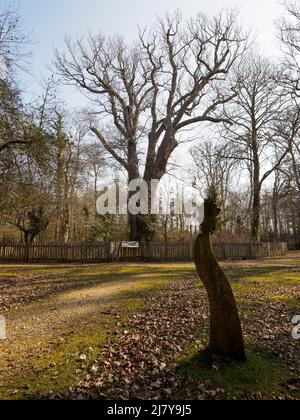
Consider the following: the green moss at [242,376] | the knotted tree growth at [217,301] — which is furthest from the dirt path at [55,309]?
the knotted tree growth at [217,301]

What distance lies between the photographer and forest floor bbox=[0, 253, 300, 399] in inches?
208

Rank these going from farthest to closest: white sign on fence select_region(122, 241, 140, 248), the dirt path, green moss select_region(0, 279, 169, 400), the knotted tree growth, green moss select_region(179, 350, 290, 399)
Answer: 1. white sign on fence select_region(122, 241, 140, 248)
2. the dirt path
3. the knotted tree growth
4. green moss select_region(179, 350, 290, 399)
5. green moss select_region(0, 279, 169, 400)

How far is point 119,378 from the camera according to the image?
5.52 m

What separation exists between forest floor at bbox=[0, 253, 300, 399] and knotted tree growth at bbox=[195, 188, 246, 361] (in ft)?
1.03

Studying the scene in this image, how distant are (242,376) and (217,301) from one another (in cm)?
124

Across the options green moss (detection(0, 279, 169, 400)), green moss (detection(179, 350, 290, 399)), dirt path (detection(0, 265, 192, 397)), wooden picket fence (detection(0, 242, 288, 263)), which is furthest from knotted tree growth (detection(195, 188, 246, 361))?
wooden picket fence (detection(0, 242, 288, 263))

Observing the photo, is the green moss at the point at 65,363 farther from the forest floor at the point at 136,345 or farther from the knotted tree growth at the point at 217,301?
the knotted tree growth at the point at 217,301

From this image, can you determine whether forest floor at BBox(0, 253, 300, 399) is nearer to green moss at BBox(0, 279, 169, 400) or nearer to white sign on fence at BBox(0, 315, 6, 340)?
green moss at BBox(0, 279, 169, 400)

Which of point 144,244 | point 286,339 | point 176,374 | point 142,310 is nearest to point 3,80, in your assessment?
point 142,310

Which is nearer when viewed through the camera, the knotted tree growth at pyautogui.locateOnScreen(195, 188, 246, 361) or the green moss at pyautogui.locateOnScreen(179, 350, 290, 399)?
the green moss at pyautogui.locateOnScreen(179, 350, 290, 399)

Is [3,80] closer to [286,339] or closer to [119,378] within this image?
[119,378]

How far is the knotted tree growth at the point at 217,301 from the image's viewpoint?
20.1 feet

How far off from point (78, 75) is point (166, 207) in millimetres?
15474

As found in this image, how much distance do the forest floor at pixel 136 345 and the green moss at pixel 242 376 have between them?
2 cm
